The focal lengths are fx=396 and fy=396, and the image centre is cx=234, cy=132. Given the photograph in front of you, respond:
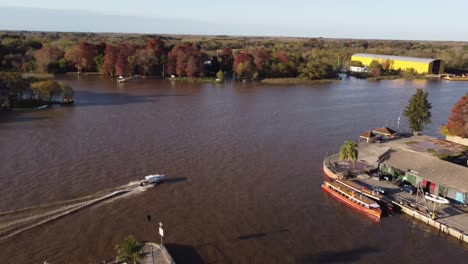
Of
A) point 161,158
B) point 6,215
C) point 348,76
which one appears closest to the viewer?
point 6,215

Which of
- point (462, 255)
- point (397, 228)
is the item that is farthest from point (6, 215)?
point (462, 255)

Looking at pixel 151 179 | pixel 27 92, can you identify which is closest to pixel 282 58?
pixel 27 92

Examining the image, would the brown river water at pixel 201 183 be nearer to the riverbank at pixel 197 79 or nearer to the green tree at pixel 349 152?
the green tree at pixel 349 152

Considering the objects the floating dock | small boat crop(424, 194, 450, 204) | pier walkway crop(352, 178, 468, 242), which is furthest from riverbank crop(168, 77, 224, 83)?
small boat crop(424, 194, 450, 204)

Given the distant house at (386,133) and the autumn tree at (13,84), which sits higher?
the autumn tree at (13,84)

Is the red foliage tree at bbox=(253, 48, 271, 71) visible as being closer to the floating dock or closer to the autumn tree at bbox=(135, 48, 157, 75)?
the autumn tree at bbox=(135, 48, 157, 75)

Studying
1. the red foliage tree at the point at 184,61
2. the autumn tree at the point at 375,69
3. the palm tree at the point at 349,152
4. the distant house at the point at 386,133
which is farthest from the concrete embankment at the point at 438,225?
the autumn tree at the point at 375,69

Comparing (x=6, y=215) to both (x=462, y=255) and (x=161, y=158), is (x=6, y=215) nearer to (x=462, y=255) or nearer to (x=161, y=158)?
(x=161, y=158)
